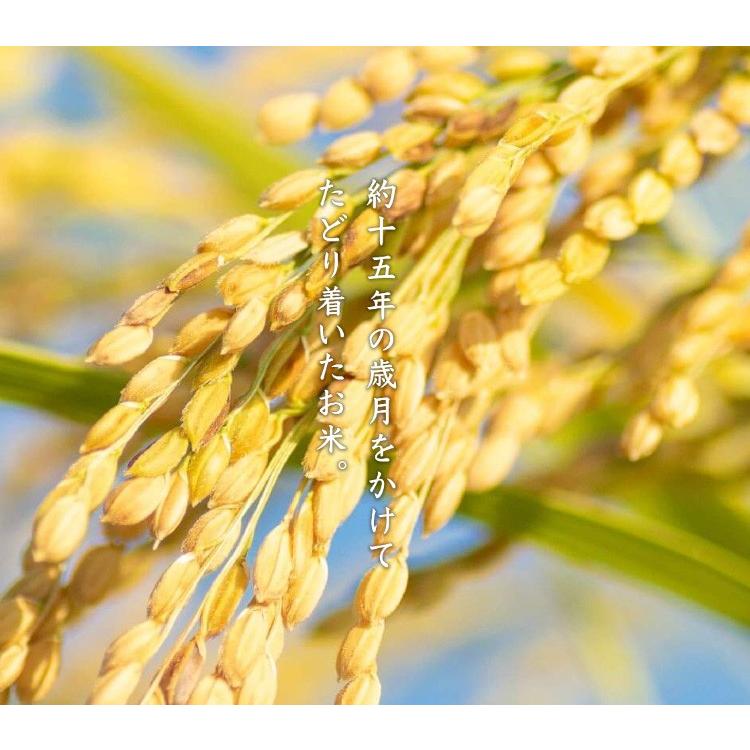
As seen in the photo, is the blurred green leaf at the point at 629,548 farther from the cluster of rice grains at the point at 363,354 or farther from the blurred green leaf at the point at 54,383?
the blurred green leaf at the point at 54,383

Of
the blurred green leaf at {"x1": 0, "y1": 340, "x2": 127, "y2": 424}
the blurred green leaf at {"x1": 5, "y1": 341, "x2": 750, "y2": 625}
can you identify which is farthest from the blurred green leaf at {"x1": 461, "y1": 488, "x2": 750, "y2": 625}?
the blurred green leaf at {"x1": 0, "y1": 340, "x2": 127, "y2": 424}

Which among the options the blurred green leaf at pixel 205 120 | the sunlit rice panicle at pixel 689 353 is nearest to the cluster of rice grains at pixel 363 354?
the sunlit rice panicle at pixel 689 353

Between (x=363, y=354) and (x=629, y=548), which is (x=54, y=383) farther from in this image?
(x=629, y=548)

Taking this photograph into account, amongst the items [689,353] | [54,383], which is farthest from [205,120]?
[689,353]

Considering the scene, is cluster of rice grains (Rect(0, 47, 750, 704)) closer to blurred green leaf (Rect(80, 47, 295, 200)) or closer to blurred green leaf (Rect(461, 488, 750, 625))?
blurred green leaf (Rect(461, 488, 750, 625))

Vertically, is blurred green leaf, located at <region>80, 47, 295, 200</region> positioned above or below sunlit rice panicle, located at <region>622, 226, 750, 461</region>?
above

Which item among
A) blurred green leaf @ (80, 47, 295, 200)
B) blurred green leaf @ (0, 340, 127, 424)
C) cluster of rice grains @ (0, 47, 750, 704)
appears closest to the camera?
cluster of rice grains @ (0, 47, 750, 704)
